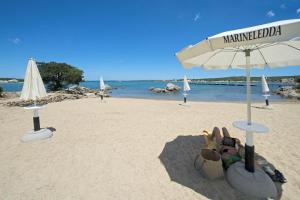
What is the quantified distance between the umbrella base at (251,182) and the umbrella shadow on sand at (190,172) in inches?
4.5

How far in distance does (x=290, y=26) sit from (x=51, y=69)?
41531 mm

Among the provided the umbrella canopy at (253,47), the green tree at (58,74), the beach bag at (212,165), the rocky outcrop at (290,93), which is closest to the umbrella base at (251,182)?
→ the beach bag at (212,165)

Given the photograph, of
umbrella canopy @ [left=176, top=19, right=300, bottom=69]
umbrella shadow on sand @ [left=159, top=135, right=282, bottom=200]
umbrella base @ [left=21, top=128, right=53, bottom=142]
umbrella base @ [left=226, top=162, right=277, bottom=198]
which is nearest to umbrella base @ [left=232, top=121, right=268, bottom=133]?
umbrella base @ [left=226, top=162, right=277, bottom=198]

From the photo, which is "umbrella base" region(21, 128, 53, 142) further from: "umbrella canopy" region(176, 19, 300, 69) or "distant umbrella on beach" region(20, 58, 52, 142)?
"umbrella canopy" region(176, 19, 300, 69)

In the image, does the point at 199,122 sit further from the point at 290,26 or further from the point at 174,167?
the point at 290,26

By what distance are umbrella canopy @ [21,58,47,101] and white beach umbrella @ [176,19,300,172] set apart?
5.34 meters

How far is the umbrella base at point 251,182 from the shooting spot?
11.5 feet

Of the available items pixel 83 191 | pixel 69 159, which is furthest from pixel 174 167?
pixel 69 159

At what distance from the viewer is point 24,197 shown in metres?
3.56

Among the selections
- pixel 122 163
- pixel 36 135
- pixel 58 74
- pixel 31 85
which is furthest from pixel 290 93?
pixel 58 74

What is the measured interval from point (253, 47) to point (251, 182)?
2.75 m

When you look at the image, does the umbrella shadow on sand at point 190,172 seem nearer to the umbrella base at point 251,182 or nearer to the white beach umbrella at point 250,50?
the umbrella base at point 251,182

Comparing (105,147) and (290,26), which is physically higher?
(290,26)

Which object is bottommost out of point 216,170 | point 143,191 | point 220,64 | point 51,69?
point 143,191
